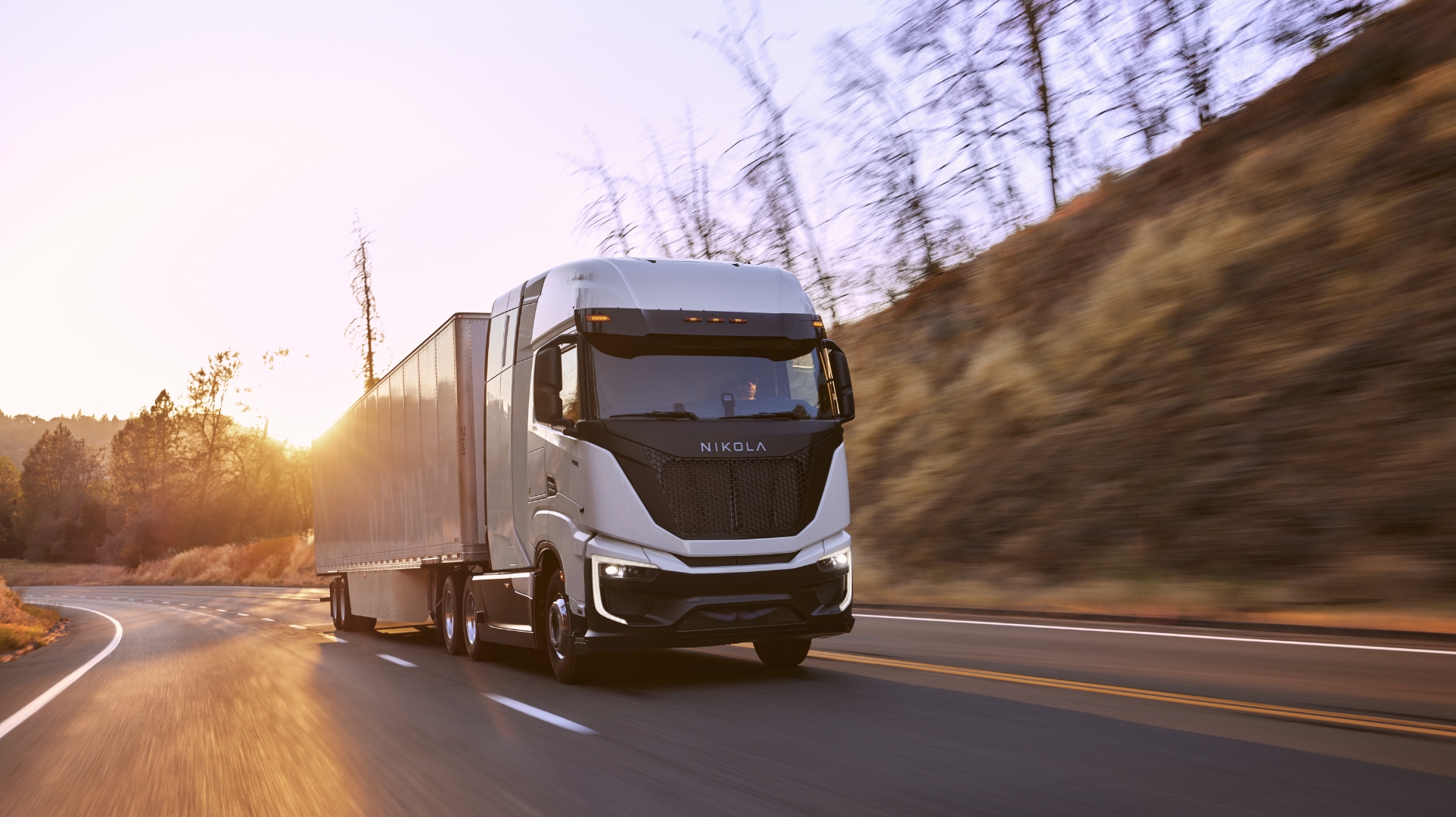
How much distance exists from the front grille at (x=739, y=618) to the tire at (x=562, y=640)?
3.51ft

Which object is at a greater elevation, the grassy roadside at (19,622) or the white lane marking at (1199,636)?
the grassy roadside at (19,622)

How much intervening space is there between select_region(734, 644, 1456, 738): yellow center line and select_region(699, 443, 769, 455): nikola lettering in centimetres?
220

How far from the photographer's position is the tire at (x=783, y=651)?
10.5 metres

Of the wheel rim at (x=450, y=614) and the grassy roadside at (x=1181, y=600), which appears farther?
the wheel rim at (x=450, y=614)

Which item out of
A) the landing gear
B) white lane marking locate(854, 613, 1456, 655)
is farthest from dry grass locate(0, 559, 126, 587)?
white lane marking locate(854, 613, 1456, 655)

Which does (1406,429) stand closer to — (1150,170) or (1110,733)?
(1110,733)

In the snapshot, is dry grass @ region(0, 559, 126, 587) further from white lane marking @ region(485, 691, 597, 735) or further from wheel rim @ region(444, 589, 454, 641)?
white lane marking @ region(485, 691, 597, 735)

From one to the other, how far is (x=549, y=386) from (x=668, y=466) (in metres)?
1.17

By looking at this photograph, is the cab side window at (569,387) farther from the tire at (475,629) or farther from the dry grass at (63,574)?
the dry grass at (63,574)

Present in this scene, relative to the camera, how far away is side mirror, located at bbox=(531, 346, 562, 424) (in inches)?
376

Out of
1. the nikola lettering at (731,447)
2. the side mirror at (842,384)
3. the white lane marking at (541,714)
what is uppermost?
the side mirror at (842,384)

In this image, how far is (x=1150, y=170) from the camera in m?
23.9

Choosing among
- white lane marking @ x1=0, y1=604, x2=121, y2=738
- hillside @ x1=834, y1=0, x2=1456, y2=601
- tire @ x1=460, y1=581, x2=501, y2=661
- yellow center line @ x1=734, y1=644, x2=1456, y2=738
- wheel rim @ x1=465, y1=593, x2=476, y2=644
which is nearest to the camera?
yellow center line @ x1=734, y1=644, x2=1456, y2=738

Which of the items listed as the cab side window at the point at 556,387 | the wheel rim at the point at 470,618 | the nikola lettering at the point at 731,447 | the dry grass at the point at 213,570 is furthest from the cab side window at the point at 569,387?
the dry grass at the point at 213,570
